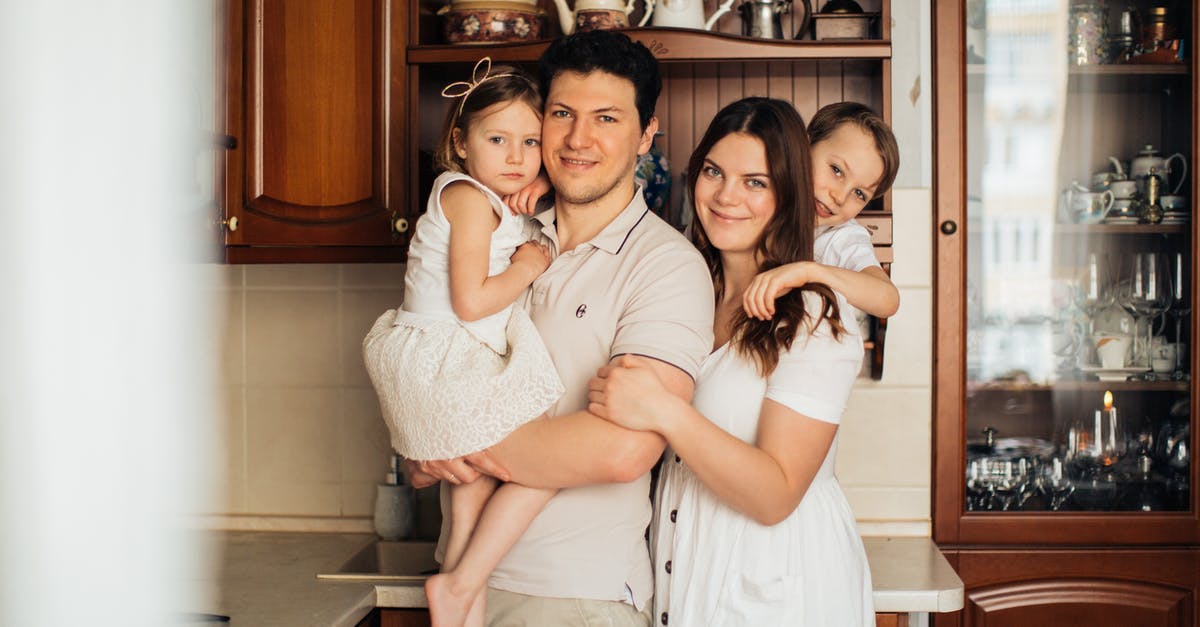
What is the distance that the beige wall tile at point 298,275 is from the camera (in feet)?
7.66

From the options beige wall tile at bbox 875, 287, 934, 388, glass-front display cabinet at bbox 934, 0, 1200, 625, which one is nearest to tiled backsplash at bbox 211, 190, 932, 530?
beige wall tile at bbox 875, 287, 934, 388

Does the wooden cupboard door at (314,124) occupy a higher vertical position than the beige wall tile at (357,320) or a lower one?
higher

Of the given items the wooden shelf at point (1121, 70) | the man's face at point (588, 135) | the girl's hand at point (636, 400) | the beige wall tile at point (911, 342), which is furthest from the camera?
the beige wall tile at point (911, 342)

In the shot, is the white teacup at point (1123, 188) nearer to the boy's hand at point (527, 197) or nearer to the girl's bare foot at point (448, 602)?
the boy's hand at point (527, 197)

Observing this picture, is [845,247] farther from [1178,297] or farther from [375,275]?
[375,275]

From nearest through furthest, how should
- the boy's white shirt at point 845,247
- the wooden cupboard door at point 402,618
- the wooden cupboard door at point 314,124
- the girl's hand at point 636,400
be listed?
the girl's hand at point 636,400
the boy's white shirt at point 845,247
the wooden cupboard door at point 402,618
the wooden cupboard door at point 314,124

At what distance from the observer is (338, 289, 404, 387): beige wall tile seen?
231 centimetres

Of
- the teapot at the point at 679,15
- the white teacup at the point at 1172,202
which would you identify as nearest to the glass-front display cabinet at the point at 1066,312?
the white teacup at the point at 1172,202

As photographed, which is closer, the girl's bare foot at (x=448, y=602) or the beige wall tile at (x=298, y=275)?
the girl's bare foot at (x=448, y=602)

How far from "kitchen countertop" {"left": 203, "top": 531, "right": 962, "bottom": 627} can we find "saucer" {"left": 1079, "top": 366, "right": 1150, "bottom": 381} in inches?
20.3

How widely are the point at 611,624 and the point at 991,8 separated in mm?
1534

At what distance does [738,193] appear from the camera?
1.56 m

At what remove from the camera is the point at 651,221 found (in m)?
1.61

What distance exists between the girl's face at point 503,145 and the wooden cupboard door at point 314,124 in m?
0.40
